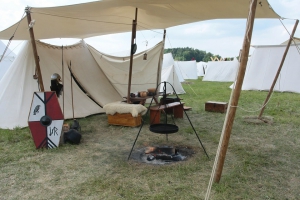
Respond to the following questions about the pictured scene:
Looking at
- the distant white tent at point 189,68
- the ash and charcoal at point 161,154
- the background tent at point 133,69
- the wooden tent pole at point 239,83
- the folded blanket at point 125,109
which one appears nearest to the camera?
the wooden tent pole at point 239,83

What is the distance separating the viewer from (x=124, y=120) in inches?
172

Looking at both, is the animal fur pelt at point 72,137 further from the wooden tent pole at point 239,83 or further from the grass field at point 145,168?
the wooden tent pole at point 239,83

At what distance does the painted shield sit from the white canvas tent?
4.03ft

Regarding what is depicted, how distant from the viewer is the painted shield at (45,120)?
10.4 ft

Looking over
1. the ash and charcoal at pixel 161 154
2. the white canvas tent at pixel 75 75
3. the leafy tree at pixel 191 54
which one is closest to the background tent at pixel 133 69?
the white canvas tent at pixel 75 75

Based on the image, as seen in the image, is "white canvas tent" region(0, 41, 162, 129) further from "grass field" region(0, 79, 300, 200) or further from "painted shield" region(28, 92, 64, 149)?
"painted shield" region(28, 92, 64, 149)

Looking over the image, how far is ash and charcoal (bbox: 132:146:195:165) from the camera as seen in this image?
2785mm

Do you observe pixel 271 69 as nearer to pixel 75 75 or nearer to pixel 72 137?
pixel 75 75

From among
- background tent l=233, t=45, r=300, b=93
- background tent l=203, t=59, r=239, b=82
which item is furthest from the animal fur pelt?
background tent l=203, t=59, r=239, b=82

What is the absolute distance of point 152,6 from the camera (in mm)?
3586

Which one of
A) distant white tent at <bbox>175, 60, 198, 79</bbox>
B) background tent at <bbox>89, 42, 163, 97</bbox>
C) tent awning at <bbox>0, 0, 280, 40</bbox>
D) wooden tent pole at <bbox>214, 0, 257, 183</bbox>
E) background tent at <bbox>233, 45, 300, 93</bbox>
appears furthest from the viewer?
distant white tent at <bbox>175, 60, 198, 79</bbox>

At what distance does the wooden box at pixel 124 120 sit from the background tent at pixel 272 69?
259 inches

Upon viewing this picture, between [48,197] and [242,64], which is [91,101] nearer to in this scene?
[48,197]

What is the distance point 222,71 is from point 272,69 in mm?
6274
